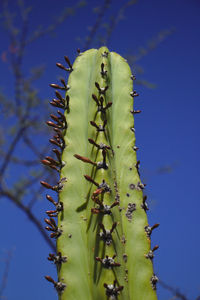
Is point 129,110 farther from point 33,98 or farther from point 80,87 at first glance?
point 33,98

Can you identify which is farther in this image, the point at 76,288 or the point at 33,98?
the point at 33,98

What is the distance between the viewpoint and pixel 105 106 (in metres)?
1.40

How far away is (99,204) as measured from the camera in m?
1.12

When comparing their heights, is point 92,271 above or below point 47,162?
below

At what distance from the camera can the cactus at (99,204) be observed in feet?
3.64

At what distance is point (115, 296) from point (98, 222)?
246 mm

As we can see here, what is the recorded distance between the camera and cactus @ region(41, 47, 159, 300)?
111 centimetres

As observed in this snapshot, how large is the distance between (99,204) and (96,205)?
5 centimetres

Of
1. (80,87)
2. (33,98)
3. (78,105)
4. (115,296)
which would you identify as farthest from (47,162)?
(33,98)

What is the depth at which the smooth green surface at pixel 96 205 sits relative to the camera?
112 centimetres

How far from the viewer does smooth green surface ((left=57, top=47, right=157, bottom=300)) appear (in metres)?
1.12

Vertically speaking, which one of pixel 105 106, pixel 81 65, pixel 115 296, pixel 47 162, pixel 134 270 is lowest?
pixel 115 296

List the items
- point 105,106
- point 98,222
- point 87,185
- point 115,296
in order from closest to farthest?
point 115,296 < point 98,222 < point 87,185 < point 105,106

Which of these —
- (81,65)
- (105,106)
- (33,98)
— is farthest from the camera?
(33,98)
